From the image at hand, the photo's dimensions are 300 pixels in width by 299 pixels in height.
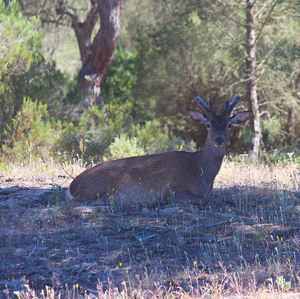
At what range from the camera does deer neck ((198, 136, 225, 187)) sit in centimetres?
1048

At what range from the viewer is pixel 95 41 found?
20.6 metres

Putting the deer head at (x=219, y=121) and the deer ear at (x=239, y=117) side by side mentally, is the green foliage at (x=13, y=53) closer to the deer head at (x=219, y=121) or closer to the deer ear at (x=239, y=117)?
the deer head at (x=219, y=121)

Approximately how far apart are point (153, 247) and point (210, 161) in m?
3.01

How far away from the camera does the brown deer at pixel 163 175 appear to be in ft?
33.0

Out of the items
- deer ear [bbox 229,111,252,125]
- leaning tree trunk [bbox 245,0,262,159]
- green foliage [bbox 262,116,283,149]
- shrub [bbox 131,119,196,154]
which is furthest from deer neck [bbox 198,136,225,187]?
green foliage [bbox 262,116,283,149]

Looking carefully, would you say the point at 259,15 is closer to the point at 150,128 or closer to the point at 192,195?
the point at 150,128

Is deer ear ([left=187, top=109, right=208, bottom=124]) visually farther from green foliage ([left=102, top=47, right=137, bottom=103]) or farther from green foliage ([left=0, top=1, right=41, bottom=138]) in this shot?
green foliage ([left=102, top=47, right=137, bottom=103])

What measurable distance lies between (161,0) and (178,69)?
2.94 meters

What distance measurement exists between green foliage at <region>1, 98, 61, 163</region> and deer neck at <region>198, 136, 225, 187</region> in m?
7.25

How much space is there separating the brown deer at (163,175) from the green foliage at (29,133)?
23.5ft

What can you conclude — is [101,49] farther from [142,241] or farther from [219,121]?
[142,241]

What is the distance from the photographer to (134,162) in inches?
409

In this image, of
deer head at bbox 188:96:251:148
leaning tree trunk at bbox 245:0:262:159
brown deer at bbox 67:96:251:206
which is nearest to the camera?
brown deer at bbox 67:96:251:206

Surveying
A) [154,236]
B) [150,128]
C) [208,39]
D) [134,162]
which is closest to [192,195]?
[134,162]
